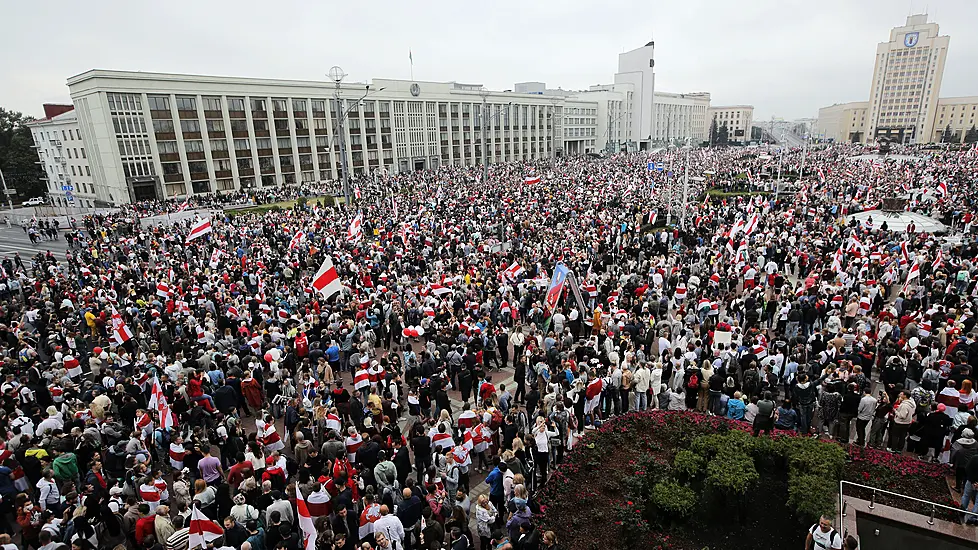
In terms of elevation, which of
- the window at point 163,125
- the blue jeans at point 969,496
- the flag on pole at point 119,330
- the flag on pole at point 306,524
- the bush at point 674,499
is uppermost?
the window at point 163,125

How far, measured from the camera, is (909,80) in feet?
444

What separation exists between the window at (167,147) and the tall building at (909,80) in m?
152

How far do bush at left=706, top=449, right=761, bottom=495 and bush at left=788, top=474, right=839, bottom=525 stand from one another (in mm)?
556

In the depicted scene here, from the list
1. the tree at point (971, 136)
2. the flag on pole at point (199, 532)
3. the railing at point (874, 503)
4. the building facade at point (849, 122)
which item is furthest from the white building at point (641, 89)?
the flag on pole at point (199, 532)

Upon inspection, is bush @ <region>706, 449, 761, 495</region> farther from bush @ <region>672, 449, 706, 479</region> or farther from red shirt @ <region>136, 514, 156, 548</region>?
red shirt @ <region>136, 514, 156, 548</region>

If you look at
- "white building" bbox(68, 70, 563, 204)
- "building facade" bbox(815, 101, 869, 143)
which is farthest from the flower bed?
"building facade" bbox(815, 101, 869, 143)

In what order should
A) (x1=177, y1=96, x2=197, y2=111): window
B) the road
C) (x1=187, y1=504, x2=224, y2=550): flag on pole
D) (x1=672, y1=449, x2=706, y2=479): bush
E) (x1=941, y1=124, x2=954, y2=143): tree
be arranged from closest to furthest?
(x1=187, y1=504, x2=224, y2=550): flag on pole
(x1=672, y1=449, x2=706, y2=479): bush
the road
(x1=177, y1=96, x2=197, y2=111): window
(x1=941, y1=124, x2=954, y2=143): tree

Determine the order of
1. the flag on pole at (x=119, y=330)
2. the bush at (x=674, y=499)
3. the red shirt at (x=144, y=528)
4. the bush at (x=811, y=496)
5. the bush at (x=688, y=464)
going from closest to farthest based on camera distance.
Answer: the red shirt at (x=144, y=528) < the bush at (x=811, y=496) < the bush at (x=674, y=499) < the bush at (x=688, y=464) < the flag on pole at (x=119, y=330)

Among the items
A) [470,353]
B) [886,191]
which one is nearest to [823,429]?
[470,353]

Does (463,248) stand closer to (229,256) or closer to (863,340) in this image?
(229,256)

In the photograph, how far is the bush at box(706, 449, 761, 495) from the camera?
8078 mm

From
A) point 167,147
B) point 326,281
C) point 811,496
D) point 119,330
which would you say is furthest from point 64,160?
point 811,496

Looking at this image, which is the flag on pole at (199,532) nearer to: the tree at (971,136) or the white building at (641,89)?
the white building at (641,89)

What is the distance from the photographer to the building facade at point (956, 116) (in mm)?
134750
